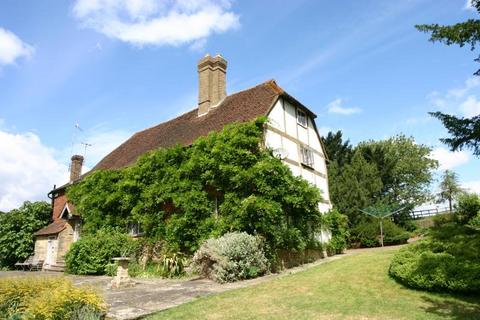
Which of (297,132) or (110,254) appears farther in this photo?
(297,132)

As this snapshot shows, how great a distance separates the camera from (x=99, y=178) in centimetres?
1939

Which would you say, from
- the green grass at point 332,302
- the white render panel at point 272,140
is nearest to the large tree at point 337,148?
the white render panel at point 272,140

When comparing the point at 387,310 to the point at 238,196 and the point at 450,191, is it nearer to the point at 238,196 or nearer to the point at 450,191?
the point at 238,196

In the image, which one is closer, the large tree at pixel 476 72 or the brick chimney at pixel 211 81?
the large tree at pixel 476 72

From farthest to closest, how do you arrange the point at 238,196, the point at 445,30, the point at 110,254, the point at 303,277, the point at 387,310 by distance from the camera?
the point at 110,254 → the point at 238,196 → the point at 303,277 → the point at 445,30 → the point at 387,310

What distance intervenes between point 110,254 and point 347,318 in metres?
12.7

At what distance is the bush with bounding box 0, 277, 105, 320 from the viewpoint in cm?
605

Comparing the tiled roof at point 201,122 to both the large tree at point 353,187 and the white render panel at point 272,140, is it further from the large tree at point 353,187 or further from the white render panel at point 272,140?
the large tree at point 353,187

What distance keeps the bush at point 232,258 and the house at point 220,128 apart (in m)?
4.51

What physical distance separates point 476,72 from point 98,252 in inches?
620

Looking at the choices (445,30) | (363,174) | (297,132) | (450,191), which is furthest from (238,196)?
(450,191)

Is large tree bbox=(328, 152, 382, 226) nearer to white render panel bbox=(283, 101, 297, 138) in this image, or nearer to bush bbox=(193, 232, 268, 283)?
white render panel bbox=(283, 101, 297, 138)

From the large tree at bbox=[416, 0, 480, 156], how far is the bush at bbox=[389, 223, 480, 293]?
2.53m

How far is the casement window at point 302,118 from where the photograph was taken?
1861 cm
